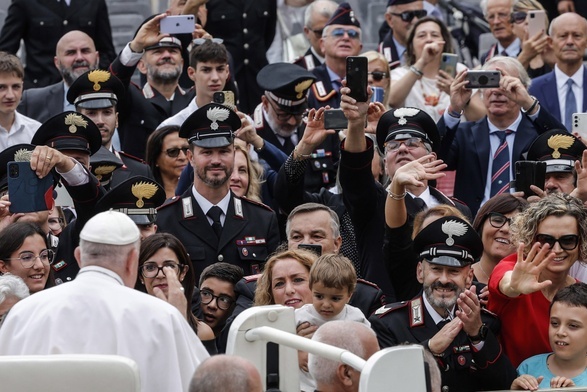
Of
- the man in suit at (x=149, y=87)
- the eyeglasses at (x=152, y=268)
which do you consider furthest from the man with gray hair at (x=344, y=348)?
the man in suit at (x=149, y=87)

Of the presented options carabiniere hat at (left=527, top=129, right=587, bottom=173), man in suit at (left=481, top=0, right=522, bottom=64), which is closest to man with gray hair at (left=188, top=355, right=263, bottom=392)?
carabiniere hat at (left=527, top=129, right=587, bottom=173)

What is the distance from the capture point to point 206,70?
1192cm

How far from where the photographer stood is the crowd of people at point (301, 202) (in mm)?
6562

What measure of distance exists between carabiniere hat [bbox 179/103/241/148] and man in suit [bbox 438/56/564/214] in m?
1.84

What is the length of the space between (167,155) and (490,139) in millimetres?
2440

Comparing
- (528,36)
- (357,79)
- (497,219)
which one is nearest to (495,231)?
(497,219)

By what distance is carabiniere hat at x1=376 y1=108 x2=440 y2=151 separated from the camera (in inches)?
388

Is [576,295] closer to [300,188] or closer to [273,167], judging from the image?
[300,188]

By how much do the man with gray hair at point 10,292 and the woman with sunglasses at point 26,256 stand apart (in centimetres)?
38

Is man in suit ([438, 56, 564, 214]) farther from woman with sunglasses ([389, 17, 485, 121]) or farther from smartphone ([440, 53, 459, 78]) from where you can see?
smartphone ([440, 53, 459, 78])

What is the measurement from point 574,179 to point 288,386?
4.44m

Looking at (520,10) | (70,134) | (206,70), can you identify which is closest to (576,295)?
(70,134)

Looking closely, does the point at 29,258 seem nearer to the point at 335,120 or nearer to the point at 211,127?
the point at 211,127

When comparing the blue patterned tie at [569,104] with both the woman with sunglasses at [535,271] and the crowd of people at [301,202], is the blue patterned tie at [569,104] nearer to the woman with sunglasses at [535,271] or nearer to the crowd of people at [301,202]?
the crowd of people at [301,202]
